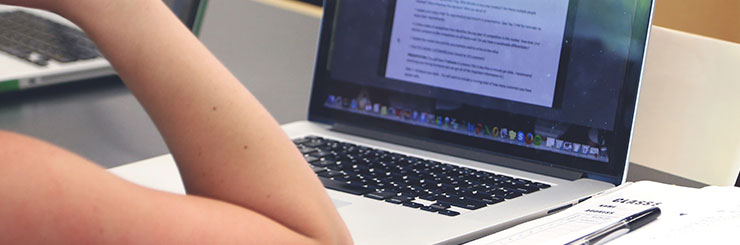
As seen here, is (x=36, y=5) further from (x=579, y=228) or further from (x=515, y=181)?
(x=515, y=181)

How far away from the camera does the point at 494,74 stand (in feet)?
2.96

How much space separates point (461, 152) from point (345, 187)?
19 centimetres

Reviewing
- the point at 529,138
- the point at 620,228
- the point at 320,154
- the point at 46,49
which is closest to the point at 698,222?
the point at 620,228

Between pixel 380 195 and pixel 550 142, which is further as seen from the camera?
pixel 550 142

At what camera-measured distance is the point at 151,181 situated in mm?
809

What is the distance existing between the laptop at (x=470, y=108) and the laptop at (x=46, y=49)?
0.29 meters

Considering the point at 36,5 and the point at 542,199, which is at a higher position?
the point at 36,5

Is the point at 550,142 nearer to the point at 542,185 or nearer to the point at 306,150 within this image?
the point at 542,185

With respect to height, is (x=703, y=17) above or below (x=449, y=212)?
above

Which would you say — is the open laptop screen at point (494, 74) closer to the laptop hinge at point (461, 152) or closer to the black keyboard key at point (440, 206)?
the laptop hinge at point (461, 152)

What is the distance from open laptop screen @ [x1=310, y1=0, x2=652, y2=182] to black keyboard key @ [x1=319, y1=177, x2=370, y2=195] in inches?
6.7

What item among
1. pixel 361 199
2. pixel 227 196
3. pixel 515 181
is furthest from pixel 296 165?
pixel 515 181

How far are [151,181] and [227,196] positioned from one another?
1.35 ft

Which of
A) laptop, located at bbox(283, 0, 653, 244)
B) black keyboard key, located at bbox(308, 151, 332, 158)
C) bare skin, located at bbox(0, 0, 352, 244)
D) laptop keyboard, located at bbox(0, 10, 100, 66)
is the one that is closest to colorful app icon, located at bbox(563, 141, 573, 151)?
laptop, located at bbox(283, 0, 653, 244)
